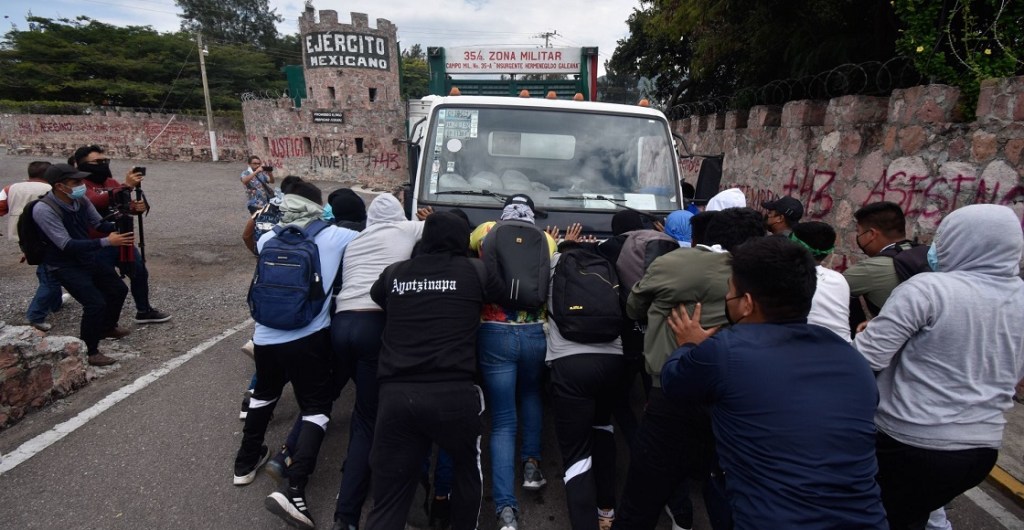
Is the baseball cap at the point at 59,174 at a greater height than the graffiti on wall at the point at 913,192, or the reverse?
the baseball cap at the point at 59,174

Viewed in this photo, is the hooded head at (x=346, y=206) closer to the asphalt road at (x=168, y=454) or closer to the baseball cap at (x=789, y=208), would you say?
the asphalt road at (x=168, y=454)

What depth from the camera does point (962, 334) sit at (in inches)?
82.5

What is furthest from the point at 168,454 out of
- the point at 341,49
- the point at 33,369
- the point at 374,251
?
the point at 341,49

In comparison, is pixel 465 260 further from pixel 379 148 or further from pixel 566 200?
pixel 379 148

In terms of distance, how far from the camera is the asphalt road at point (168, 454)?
3020 millimetres

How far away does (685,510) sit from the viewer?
3.00 metres

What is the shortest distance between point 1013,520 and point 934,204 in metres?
2.97

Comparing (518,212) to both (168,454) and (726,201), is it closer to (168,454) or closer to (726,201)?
(726,201)

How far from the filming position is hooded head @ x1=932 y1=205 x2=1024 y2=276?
2080 millimetres

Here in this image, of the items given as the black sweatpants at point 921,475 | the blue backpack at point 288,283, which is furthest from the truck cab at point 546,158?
the black sweatpants at point 921,475

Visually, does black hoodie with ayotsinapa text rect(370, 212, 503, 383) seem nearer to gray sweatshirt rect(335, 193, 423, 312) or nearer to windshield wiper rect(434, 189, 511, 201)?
gray sweatshirt rect(335, 193, 423, 312)

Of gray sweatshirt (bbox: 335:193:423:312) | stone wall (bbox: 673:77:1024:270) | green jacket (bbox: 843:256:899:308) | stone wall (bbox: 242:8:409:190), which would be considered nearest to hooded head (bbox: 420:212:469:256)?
gray sweatshirt (bbox: 335:193:423:312)

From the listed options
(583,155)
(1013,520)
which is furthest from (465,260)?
(1013,520)

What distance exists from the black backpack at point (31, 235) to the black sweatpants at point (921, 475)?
6.13 m
